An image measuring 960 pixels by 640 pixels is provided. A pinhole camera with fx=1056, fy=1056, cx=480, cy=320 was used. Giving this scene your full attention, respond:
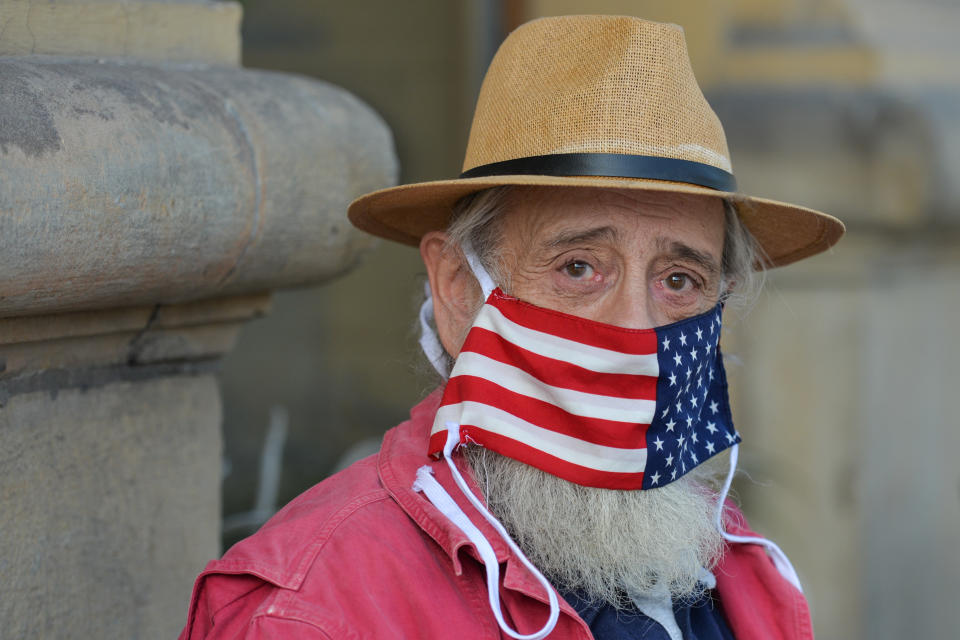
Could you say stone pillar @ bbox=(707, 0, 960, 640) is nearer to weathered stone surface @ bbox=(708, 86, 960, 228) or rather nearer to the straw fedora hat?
weathered stone surface @ bbox=(708, 86, 960, 228)

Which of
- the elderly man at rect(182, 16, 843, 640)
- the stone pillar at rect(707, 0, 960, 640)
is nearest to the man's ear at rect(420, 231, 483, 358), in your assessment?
the elderly man at rect(182, 16, 843, 640)

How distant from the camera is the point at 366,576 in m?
1.59

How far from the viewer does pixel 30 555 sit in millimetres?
1783

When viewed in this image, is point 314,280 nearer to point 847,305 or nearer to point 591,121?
point 591,121

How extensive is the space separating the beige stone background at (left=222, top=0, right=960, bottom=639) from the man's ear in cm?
212

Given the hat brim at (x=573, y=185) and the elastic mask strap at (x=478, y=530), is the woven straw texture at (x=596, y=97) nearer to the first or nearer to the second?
the hat brim at (x=573, y=185)

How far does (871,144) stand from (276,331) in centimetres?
314

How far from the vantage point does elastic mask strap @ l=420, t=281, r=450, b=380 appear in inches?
80.1

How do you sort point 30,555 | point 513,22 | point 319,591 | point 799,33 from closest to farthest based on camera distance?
point 319,591 → point 30,555 → point 799,33 → point 513,22

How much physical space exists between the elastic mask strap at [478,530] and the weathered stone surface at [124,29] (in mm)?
963

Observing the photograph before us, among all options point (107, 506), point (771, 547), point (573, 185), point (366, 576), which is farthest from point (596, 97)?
point (107, 506)

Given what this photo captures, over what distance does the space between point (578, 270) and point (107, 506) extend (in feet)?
3.16

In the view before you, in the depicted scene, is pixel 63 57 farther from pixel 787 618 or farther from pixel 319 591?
pixel 787 618

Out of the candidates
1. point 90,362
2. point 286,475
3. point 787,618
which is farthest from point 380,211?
point 286,475
